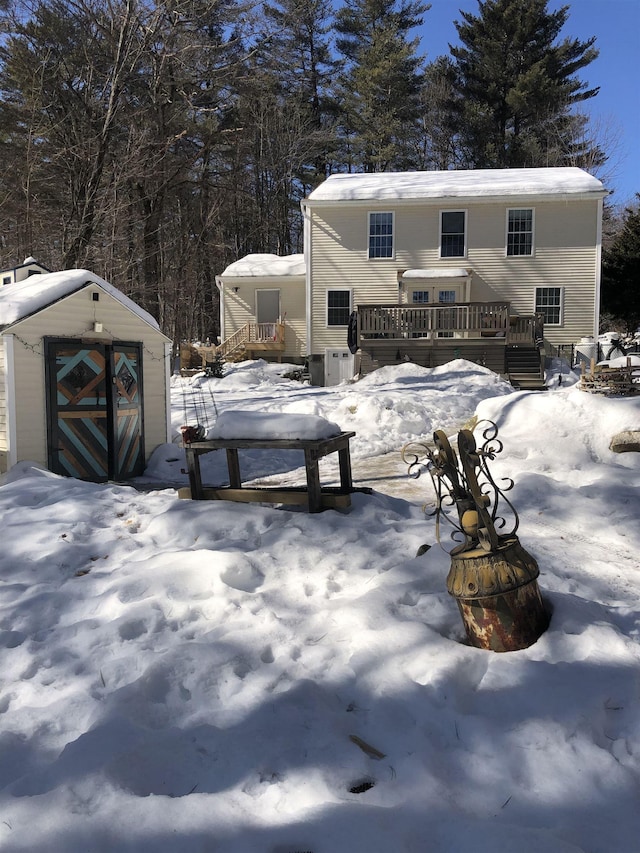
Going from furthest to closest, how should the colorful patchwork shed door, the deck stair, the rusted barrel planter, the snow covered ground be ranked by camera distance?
the deck stair
the colorful patchwork shed door
the rusted barrel planter
the snow covered ground

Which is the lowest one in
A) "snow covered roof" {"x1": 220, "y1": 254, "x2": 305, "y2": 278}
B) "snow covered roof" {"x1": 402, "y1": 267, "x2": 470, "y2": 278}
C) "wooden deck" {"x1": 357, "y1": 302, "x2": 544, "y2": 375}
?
"wooden deck" {"x1": 357, "y1": 302, "x2": 544, "y2": 375}

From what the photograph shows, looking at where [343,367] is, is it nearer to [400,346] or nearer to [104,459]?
[400,346]

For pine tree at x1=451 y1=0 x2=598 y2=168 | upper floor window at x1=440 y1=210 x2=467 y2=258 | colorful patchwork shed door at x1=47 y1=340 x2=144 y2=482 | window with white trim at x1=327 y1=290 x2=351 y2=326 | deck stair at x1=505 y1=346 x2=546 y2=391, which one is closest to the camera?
colorful patchwork shed door at x1=47 y1=340 x2=144 y2=482

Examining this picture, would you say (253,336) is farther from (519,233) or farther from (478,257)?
(519,233)

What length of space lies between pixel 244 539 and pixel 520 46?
1500 inches

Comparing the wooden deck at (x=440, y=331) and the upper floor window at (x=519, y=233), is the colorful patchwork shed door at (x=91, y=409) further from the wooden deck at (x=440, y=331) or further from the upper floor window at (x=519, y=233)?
the upper floor window at (x=519, y=233)

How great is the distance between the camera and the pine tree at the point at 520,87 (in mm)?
33406

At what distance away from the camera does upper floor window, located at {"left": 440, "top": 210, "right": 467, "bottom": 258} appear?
22719mm

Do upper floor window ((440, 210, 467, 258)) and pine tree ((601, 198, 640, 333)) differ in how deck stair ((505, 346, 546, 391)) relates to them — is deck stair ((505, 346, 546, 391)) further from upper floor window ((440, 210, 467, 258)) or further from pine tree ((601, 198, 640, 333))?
pine tree ((601, 198, 640, 333))

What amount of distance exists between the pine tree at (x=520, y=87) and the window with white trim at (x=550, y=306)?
1380 centimetres

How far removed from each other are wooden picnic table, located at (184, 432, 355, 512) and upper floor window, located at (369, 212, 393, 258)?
1841 cm

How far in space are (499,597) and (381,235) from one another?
2134cm

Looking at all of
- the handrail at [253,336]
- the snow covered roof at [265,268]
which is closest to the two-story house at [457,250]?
the handrail at [253,336]

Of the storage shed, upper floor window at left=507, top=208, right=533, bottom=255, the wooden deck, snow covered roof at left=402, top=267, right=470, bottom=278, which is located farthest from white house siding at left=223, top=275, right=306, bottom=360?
the storage shed
